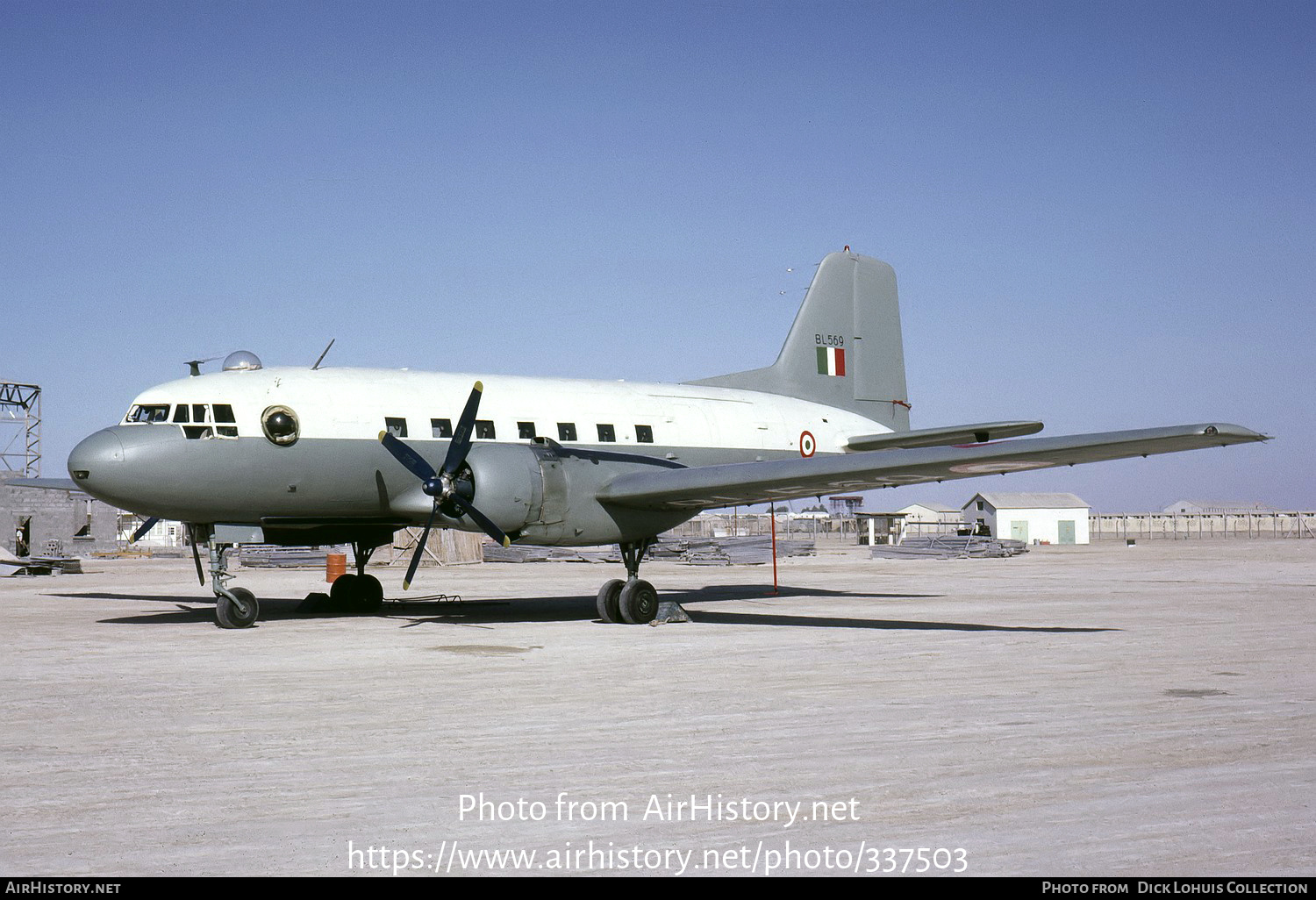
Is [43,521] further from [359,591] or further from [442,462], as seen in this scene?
[442,462]

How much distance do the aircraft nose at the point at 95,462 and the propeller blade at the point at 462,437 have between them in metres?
5.27

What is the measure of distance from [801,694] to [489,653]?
213 inches

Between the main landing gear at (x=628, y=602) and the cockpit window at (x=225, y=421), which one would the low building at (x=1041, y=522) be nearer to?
the main landing gear at (x=628, y=602)

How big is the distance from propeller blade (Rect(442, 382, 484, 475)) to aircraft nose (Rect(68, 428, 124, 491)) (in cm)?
527

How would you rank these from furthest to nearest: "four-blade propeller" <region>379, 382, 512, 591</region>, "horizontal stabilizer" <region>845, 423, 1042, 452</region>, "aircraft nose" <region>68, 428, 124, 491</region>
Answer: "horizontal stabilizer" <region>845, 423, 1042, 452</region> < "four-blade propeller" <region>379, 382, 512, 591</region> < "aircraft nose" <region>68, 428, 124, 491</region>

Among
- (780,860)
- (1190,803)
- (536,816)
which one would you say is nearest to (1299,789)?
(1190,803)

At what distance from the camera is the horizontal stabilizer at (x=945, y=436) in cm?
2291

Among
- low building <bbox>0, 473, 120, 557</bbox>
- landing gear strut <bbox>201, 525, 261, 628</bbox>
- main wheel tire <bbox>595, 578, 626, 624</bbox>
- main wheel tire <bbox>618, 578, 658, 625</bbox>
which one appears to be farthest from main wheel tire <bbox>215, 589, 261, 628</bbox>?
low building <bbox>0, 473, 120, 557</bbox>

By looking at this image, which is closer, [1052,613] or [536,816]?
[536,816]

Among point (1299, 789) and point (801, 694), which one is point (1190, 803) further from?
point (801, 694)

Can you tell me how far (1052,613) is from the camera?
22.1 metres

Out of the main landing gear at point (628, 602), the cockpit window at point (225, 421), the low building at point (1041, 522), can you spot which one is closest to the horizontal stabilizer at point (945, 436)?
the main landing gear at point (628, 602)

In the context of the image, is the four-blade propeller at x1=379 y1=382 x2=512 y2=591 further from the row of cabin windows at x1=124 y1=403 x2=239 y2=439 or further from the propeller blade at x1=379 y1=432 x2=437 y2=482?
the row of cabin windows at x1=124 y1=403 x2=239 y2=439

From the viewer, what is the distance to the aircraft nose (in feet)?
60.2
